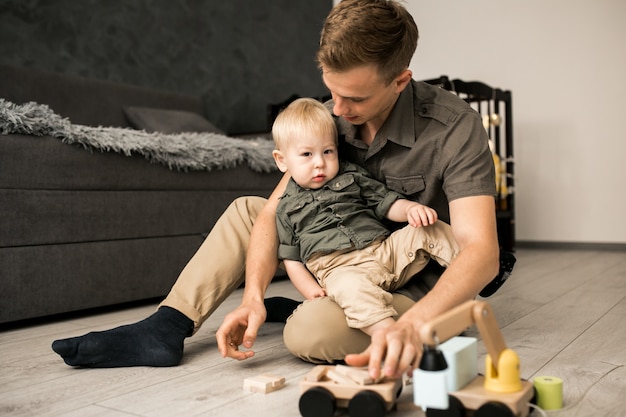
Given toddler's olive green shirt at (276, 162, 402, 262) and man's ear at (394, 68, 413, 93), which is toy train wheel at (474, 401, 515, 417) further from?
man's ear at (394, 68, 413, 93)

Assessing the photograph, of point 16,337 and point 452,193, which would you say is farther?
point 16,337

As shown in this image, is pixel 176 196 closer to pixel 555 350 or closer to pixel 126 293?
pixel 126 293

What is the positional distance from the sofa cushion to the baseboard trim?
1.99m

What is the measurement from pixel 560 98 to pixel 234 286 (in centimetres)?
275

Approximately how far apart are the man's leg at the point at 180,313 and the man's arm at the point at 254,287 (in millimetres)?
43

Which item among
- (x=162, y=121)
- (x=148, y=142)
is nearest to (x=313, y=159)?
(x=148, y=142)

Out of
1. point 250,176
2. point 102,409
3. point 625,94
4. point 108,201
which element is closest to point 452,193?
point 102,409

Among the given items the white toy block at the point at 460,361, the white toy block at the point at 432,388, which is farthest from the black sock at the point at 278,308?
the white toy block at the point at 432,388

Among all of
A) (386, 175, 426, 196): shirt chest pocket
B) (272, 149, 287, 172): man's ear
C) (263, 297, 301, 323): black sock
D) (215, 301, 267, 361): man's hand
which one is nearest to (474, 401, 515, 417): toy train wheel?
(215, 301, 267, 361): man's hand

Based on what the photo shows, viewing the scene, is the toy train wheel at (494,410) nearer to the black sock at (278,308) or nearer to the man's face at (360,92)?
the man's face at (360,92)

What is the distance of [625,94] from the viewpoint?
3.16m

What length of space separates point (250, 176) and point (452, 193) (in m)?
1.20

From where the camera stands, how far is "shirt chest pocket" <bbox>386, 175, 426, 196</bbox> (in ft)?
3.84

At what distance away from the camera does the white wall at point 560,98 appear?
321cm
